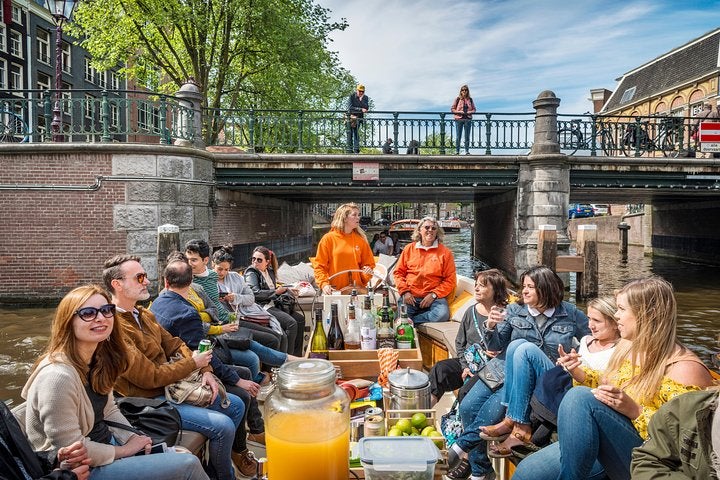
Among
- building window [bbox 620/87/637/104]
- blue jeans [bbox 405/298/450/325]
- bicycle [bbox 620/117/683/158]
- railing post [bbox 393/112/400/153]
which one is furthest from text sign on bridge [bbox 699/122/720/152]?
building window [bbox 620/87/637/104]

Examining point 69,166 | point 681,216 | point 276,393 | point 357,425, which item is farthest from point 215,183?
point 681,216

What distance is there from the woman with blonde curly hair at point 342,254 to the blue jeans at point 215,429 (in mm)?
2537

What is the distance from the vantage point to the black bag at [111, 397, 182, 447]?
8.75 ft

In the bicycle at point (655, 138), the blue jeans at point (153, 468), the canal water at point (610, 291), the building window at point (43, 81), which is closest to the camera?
the blue jeans at point (153, 468)

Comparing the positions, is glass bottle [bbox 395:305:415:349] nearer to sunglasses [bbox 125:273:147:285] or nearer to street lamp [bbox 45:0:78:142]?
sunglasses [bbox 125:273:147:285]

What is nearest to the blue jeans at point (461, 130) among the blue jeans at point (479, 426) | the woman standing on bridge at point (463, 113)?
the woman standing on bridge at point (463, 113)

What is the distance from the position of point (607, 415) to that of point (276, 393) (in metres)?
1.68

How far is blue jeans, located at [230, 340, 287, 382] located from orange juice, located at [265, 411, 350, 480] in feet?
9.69

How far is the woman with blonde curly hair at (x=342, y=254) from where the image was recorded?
18.1 ft

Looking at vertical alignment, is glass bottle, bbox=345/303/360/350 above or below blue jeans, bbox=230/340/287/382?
above

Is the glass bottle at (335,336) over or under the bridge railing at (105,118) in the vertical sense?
under

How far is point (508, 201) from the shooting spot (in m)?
15.1

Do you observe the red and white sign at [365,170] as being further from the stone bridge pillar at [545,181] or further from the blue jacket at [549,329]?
the blue jacket at [549,329]

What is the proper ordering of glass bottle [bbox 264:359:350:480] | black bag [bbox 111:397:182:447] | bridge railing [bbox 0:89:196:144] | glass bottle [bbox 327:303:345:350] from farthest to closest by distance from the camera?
1. bridge railing [bbox 0:89:196:144]
2. glass bottle [bbox 327:303:345:350]
3. black bag [bbox 111:397:182:447]
4. glass bottle [bbox 264:359:350:480]
